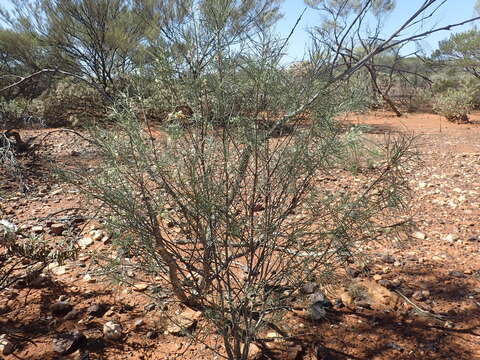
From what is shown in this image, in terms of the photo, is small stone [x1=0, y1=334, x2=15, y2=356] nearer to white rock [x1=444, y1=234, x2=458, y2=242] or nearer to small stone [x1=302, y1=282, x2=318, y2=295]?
small stone [x1=302, y1=282, x2=318, y2=295]

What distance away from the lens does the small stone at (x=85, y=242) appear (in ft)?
11.3

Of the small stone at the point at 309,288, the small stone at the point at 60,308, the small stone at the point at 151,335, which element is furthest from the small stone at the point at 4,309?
the small stone at the point at 309,288

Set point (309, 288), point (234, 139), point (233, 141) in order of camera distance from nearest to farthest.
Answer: point (233, 141) < point (234, 139) < point (309, 288)

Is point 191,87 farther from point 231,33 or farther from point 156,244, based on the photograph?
point 156,244

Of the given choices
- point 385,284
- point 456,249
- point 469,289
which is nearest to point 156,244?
point 385,284

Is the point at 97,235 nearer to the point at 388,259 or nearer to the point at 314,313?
the point at 314,313

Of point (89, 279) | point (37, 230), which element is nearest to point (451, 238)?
point (89, 279)

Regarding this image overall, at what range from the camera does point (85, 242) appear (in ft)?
11.4

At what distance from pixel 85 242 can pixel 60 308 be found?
103 centimetres

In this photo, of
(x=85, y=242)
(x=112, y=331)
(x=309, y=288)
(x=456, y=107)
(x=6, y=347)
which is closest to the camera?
(x=6, y=347)

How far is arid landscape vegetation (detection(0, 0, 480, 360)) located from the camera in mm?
1677

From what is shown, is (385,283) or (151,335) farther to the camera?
(385,283)

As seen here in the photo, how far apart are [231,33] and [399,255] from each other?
241 centimetres

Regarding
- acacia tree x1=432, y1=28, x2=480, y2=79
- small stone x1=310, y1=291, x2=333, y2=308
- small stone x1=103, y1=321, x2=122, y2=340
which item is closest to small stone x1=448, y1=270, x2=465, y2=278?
small stone x1=310, y1=291, x2=333, y2=308
